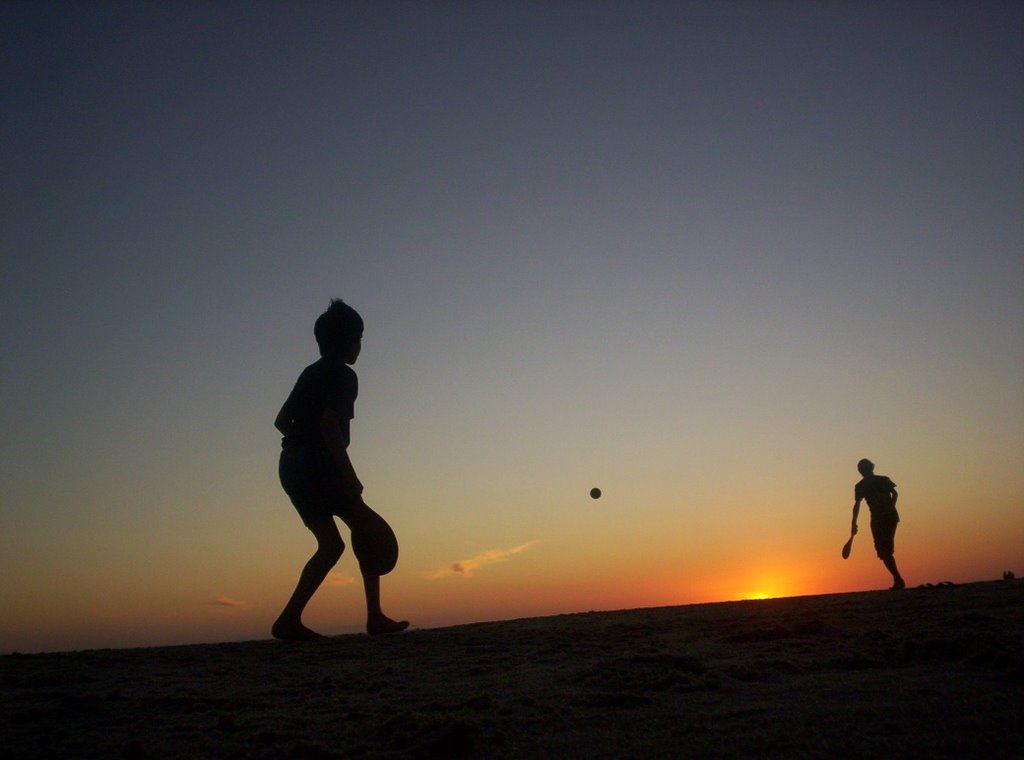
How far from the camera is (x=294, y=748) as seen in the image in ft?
8.52

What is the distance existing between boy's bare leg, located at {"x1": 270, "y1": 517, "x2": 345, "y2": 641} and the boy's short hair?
145 centimetres

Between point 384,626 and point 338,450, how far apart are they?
147cm

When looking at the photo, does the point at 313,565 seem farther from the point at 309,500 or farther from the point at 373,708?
the point at 373,708

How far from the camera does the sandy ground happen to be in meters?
2.44

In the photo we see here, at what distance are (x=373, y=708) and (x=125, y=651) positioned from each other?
142 inches

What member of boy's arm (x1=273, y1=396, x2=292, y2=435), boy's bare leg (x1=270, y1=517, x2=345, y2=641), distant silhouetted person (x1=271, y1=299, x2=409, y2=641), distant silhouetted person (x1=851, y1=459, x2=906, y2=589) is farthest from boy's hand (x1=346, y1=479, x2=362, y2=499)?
distant silhouetted person (x1=851, y1=459, x2=906, y2=589)

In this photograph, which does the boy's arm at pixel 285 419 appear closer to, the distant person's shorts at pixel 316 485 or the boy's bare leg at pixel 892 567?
the distant person's shorts at pixel 316 485

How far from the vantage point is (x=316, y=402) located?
21.0 ft

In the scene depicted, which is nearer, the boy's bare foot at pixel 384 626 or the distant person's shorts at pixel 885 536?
the boy's bare foot at pixel 384 626

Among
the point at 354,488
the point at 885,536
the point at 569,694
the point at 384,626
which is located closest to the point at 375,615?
the point at 384,626

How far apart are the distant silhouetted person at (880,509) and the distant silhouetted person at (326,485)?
8857mm

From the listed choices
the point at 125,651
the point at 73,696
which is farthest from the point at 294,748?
the point at 125,651

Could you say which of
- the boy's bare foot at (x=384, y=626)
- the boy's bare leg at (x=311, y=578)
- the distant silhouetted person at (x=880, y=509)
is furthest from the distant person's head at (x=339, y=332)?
the distant silhouetted person at (x=880, y=509)

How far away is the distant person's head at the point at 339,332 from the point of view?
6.72 m
